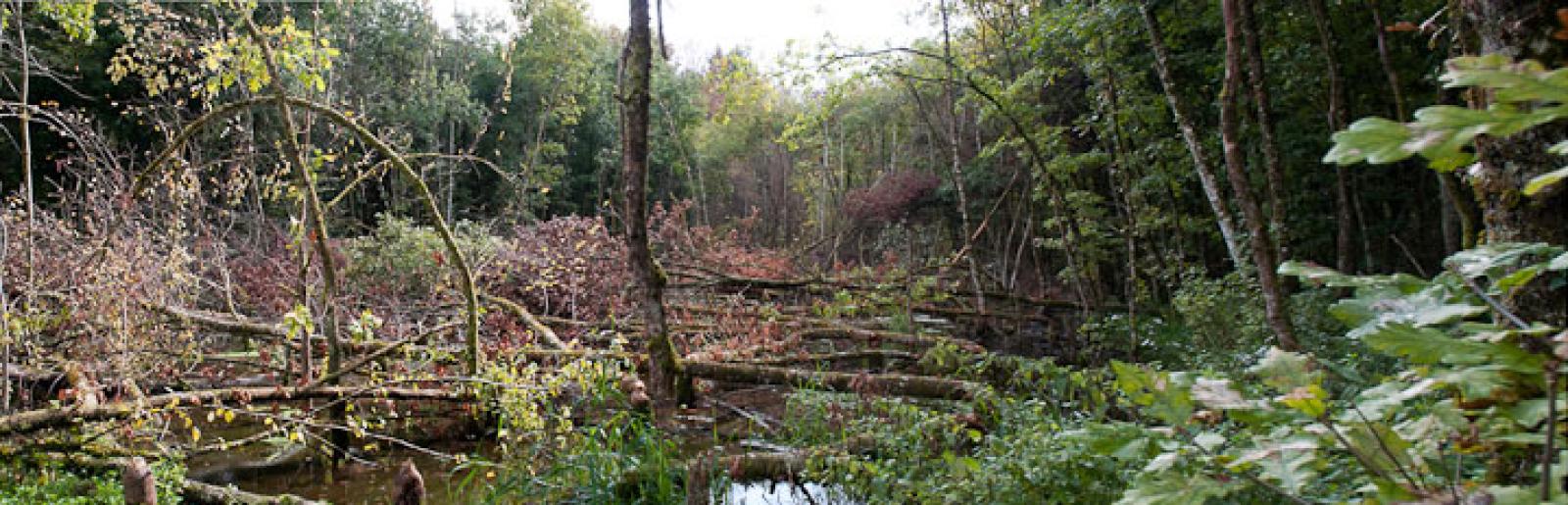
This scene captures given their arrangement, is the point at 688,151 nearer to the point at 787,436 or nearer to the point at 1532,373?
the point at 787,436

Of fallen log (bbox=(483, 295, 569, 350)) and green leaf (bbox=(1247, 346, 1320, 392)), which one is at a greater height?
green leaf (bbox=(1247, 346, 1320, 392))

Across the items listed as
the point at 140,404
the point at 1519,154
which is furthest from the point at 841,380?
the point at 1519,154

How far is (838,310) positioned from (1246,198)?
4456 millimetres

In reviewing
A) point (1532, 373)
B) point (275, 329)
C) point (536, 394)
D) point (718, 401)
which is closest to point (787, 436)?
point (718, 401)

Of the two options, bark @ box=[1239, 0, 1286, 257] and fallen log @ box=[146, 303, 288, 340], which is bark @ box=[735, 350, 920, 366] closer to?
bark @ box=[1239, 0, 1286, 257]

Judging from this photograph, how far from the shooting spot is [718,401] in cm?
659

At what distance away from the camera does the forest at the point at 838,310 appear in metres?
1.07

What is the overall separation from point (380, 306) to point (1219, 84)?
9739mm

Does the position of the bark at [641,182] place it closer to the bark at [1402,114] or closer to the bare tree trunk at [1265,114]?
the bark at [1402,114]

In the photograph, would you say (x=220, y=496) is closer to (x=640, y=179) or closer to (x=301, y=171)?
(x=301, y=171)

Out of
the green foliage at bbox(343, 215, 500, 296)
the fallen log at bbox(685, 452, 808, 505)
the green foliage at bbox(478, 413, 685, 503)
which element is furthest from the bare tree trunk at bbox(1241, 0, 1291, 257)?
the green foliage at bbox(343, 215, 500, 296)

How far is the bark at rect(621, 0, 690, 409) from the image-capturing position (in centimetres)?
543

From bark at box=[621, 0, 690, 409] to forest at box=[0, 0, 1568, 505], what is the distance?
0.03m

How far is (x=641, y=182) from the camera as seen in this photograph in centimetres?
556
